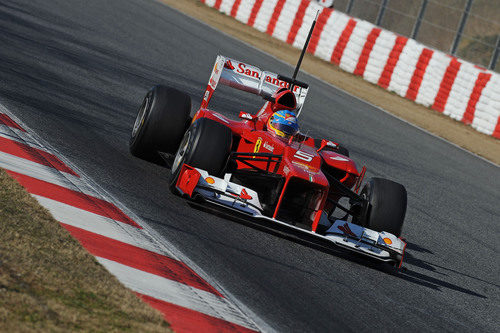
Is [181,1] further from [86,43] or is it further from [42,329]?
[42,329]

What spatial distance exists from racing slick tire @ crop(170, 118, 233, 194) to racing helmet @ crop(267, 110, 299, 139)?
699mm

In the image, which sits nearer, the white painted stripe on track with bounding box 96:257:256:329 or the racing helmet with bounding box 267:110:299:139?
the white painted stripe on track with bounding box 96:257:256:329

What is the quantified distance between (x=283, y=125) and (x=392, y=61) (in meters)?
15.0

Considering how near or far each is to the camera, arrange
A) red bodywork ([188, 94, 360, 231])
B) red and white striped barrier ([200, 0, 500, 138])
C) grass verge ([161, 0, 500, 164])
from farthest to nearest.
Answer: red and white striped barrier ([200, 0, 500, 138])
grass verge ([161, 0, 500, 164])
red bodywork ([188, 94, 360, 231])

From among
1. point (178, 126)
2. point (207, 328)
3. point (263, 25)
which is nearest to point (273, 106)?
point (178, 126)

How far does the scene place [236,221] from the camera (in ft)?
24.1

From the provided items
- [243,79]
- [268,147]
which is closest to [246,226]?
[268,147]

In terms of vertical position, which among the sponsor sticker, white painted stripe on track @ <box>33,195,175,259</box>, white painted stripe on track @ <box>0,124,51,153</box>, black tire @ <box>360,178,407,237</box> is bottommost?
white painted stripe on track @ <box>0,124,51,153</box>

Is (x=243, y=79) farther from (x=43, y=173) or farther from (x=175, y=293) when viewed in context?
(x=175, y=293)

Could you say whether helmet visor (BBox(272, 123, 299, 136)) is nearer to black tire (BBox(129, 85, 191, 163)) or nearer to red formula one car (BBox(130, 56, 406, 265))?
red formula one car (BBox(130, 56, 406, 265))

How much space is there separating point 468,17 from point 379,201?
1648 centimetres

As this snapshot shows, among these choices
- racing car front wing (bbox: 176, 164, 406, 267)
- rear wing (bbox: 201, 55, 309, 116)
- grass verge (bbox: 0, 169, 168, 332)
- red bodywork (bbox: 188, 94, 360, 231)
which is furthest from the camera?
rear wing (bbox: 201, 55, 309, 116)

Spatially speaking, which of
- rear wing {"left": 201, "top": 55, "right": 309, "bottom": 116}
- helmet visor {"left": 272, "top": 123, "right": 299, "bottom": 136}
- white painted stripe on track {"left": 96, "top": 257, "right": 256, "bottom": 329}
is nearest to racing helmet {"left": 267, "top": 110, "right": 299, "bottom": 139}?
helmet visor {"left": 272, "top": 123, "right": 299, "bottom": 136}

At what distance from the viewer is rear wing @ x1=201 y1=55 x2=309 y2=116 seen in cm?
882
